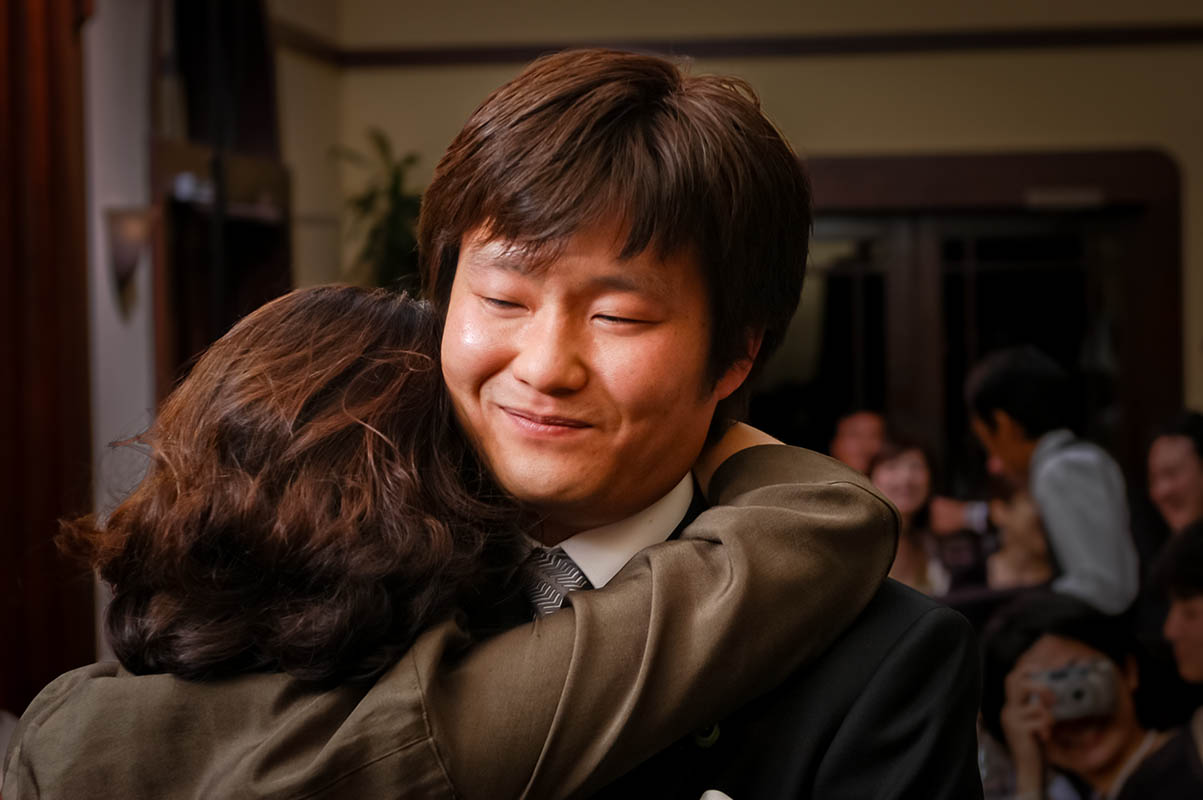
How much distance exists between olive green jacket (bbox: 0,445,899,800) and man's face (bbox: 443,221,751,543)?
0.32ft

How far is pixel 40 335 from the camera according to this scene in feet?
7.87

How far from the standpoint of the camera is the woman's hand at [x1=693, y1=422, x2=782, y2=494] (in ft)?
4.08

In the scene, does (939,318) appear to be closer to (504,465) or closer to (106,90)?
(106,90)

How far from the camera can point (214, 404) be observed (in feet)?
3.49

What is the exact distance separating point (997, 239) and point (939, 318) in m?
0.42

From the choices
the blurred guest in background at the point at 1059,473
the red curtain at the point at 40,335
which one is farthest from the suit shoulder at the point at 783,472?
→ the blurred guest in background at the point at 1059,473

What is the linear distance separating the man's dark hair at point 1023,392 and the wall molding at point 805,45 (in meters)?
2.48

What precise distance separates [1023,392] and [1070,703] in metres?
0.83

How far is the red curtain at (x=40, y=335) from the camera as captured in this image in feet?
7.53

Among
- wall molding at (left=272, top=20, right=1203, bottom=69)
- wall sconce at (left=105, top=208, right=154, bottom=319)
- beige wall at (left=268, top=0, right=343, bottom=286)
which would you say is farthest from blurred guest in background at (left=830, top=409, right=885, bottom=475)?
beige wall at (left=268, top=0, right=343, bottom=286)

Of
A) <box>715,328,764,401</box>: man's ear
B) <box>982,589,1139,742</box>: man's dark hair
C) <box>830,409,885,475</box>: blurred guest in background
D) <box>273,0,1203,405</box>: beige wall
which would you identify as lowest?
<box>982,589,1139,742</box>: man's dark hair

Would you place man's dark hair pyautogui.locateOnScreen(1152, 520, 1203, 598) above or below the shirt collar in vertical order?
below

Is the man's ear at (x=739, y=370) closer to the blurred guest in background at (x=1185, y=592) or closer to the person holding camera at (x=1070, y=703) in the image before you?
the person holding camera at (x=1070, y=703)

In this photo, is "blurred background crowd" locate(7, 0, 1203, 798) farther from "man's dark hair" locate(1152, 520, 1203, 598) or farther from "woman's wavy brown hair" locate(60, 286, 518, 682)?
"woman's wavy brown hair" locate(60, 286, 518, 682)
